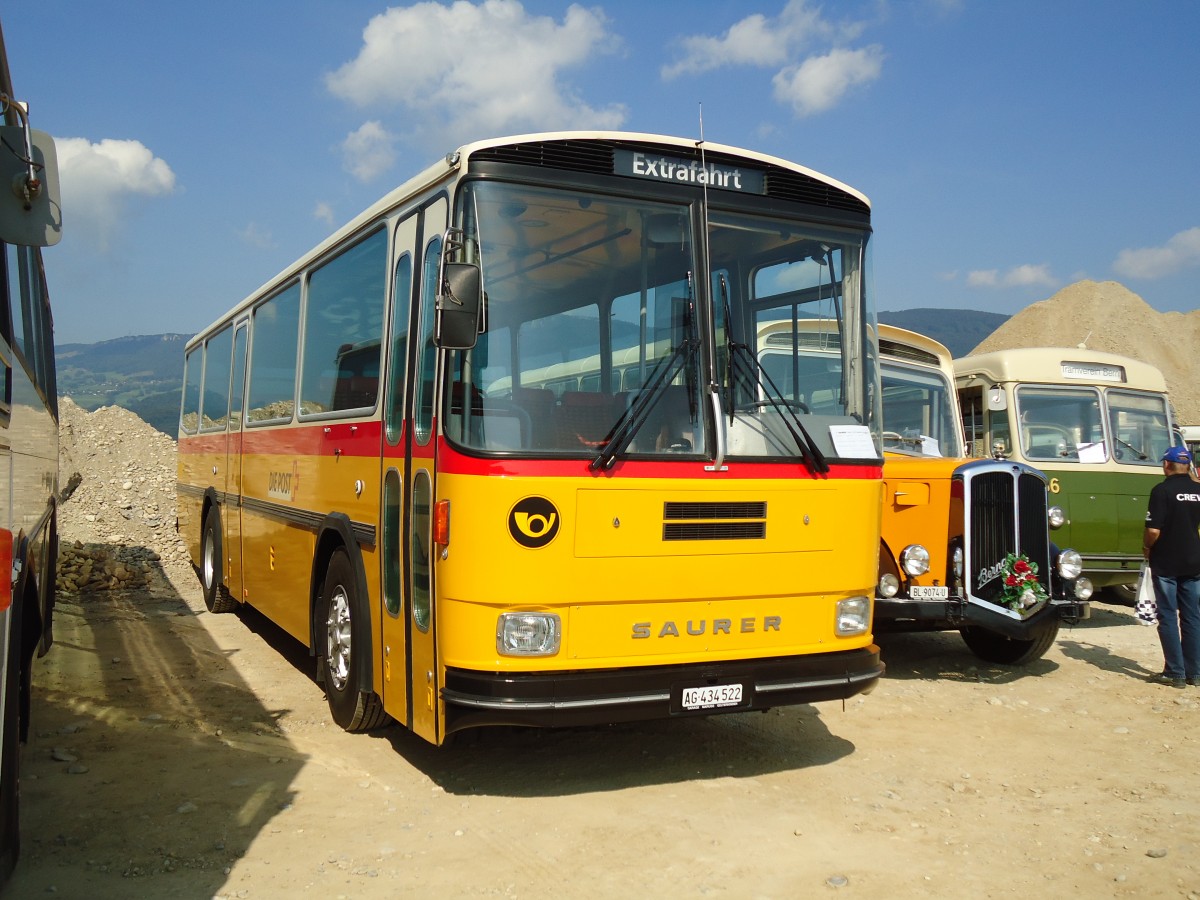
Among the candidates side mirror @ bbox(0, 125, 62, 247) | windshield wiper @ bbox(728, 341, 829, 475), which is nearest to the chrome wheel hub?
windshield wiper @ bbox(728, 341, 829, 475)

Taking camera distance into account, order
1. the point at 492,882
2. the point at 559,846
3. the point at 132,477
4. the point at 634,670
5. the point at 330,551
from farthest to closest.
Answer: the point at 132,477 → the point at 330,551 → the point at 634,670 → the point at 559,846 → the point at 492,882

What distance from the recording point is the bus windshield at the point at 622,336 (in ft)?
16.9

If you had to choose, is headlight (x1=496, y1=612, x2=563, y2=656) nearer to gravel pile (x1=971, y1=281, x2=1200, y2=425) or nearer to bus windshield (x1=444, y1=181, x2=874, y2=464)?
bus windshield (x1=444, y1=181, x2=874, y2=464)

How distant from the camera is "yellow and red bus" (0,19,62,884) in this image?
3391 millimetres

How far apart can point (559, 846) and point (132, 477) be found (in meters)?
16.8

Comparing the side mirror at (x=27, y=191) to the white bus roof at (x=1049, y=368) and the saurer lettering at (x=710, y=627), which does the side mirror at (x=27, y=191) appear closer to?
the saurer lettering at (x=710, y=627)

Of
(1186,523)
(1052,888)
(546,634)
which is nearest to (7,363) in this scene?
(546,634)

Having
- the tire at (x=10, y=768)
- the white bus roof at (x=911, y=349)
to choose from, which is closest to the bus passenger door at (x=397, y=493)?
the tire at (x=10, y=768)

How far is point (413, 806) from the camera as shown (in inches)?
214

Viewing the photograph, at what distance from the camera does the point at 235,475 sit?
1023cm

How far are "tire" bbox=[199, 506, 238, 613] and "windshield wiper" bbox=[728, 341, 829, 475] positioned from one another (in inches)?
279

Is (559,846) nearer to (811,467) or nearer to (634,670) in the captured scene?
(634,670)

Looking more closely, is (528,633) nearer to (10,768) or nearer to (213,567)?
(10,768)

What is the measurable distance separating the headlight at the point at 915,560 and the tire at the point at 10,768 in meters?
6.30
